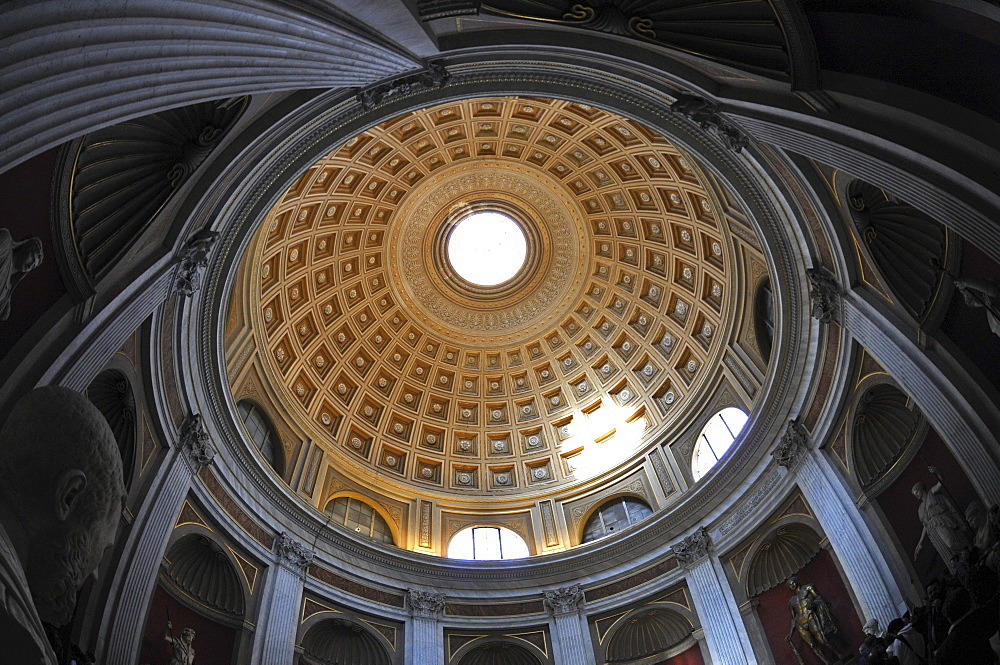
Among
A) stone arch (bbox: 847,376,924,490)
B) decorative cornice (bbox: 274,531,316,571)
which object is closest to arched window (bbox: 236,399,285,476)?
decorative cornice (bbox: 274,531,316,571)

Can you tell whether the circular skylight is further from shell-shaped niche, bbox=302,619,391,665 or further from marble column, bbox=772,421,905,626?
shell-shaped niche, bbox=302,619,391,665

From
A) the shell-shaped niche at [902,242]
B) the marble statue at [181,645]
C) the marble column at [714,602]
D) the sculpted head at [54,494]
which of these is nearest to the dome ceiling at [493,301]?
the marble column at [714,602]

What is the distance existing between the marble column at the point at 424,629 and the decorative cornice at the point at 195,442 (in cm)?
733

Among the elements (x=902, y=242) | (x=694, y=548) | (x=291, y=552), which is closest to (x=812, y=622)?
(x=694, y=548)

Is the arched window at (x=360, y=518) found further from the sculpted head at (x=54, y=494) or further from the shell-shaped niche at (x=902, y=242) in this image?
the shell-shaped niche at (x=902, y=242)

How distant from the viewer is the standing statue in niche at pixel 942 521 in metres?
12.0

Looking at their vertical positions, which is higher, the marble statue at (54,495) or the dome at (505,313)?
the dome at (505,313)

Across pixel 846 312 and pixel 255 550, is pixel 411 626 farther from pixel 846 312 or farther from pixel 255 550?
pixel 846 312

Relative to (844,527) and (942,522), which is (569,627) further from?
(942,522)

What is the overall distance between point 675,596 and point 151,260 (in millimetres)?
15492

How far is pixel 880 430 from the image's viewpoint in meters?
15.6

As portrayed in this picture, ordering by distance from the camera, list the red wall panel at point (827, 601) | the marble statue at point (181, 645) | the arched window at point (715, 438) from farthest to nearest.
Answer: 1. the arched window at point (715, 438)
2. the red wall panel at point (827, 601)
3. the marble statue at point (181, 645)

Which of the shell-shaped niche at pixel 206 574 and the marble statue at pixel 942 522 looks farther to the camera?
→ the shell-shaped niche at pixel 206 574

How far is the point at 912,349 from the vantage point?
1337 centimetres
